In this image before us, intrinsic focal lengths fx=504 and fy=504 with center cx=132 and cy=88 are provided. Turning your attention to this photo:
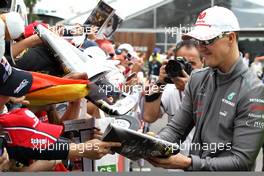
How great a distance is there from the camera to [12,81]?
1967mm

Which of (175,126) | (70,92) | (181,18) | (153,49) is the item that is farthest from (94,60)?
(153,49)

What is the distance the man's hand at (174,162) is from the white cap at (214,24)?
0.50 metres

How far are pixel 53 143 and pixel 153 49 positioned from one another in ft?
26.7

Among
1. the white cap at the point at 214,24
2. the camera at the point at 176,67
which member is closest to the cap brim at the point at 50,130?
the white cap at the point at 214,24

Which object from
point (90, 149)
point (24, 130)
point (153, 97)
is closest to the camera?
point (24, 130)

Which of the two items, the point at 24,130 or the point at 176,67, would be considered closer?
the point at 24,130

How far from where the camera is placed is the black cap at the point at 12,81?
1932 millimetres

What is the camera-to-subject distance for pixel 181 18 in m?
9.25

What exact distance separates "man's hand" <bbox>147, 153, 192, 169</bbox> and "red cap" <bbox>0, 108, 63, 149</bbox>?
16.8 inches

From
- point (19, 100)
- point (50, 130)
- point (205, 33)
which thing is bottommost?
point (50, 130)

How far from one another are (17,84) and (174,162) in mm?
700

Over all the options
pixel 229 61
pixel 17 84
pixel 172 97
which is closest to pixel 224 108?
pixel 229 61

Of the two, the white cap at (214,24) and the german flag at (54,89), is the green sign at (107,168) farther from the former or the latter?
the white cap at (214,24)

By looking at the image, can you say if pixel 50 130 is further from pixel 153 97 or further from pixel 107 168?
pixel 153 97
